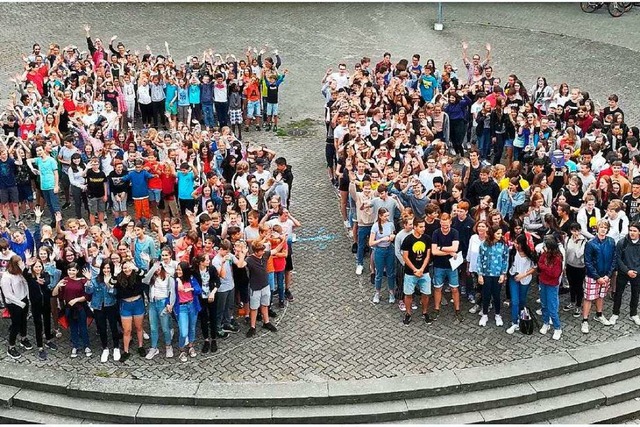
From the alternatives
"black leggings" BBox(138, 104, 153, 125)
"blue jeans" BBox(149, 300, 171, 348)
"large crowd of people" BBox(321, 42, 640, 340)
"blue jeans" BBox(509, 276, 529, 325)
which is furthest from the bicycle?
"blue jeans" BBox(149, 300, 171, 348)

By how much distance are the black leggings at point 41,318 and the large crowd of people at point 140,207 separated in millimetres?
18

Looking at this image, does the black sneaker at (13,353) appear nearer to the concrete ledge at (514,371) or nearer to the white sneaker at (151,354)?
the white sneaker at (151,354)

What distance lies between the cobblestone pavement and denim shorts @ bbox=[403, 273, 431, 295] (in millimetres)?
580

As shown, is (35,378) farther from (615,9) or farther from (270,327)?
(615,9)

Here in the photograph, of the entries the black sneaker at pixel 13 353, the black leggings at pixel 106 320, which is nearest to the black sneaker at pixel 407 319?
the black leggings at pixel 106 320

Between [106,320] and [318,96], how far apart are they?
13186 mm

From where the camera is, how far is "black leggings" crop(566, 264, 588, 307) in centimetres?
1313

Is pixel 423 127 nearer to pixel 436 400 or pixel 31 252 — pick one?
pixel 436 400

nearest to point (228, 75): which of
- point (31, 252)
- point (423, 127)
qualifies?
point (423, 127)

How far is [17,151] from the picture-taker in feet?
51.8

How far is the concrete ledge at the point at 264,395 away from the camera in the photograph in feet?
38.0

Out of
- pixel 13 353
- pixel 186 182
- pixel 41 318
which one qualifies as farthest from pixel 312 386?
pixel 186 182

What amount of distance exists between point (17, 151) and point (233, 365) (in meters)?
6.55

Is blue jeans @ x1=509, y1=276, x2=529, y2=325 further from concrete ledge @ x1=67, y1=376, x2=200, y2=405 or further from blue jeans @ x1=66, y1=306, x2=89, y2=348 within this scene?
blue jeans @ x1=66, y1=306, x2=89, y2=348
